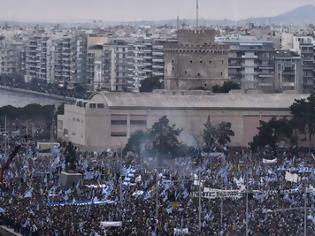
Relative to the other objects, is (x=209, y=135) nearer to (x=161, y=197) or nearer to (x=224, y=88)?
(x=224, y=88)

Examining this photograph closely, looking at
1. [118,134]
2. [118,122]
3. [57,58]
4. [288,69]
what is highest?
[57,58]

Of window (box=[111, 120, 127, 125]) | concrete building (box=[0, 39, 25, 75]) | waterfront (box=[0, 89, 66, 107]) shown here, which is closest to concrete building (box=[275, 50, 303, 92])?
waterfront (box=[0, 89, 66, 107])

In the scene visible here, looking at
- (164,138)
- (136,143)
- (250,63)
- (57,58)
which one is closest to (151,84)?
(250,63)

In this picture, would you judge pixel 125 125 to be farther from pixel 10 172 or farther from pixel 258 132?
pixel 10 172

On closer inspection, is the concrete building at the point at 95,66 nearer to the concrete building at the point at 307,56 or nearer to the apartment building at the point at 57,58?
the apartment building at the point at 57,58

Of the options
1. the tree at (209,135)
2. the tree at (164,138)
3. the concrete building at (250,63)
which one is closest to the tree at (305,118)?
the tree at (209,135)

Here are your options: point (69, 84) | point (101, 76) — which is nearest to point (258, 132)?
point (101, 76)
